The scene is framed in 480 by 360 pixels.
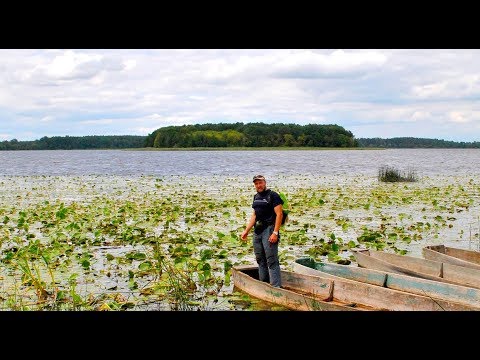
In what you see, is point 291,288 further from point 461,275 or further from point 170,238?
point 170,238

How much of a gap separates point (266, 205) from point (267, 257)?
0.82 m

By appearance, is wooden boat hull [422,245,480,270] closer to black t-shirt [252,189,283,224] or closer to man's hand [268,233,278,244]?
man's hand [268,233,278,244]

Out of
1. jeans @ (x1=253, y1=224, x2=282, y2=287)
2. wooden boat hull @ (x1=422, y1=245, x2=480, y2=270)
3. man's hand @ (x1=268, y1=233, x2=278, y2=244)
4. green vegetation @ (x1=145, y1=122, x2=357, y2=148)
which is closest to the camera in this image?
man's hand @ (x1=268, y1=233, x2=278, y2=244)

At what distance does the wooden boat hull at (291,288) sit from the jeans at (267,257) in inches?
5.3

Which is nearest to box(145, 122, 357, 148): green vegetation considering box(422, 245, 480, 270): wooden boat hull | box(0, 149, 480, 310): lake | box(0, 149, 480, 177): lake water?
box(0, 149, 480, 177): lake water

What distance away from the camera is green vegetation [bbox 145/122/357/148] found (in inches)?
3546

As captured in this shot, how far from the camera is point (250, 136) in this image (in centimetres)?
9219

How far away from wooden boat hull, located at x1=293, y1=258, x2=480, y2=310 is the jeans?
2.42 feet

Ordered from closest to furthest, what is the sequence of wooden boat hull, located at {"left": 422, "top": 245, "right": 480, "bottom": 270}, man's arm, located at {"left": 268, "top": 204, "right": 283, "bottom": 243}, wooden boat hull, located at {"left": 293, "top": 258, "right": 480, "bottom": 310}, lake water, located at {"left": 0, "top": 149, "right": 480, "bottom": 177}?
wooden boat hull, located at {"left": 293, "top": 258, "right": 480, "bottom": 310} < man's arm, located at {"left": 268, "top": 204, "right": 283, "bottom": 243} < wooden boat hull, located at {"left": 422, "top": 245, "right": 480, "bottom": 270} < lake water, located at {"left": 0, "top": 149, "right": 480, "bottom": 177}

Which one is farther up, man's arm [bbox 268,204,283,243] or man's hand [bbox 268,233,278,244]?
man's arm [bbox 268,204,283,243]

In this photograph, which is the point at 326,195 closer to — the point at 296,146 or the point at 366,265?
the point at 366,265
